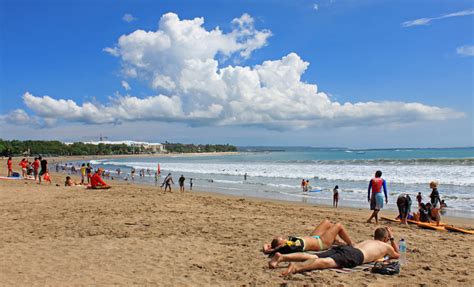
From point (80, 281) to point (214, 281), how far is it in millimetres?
1730

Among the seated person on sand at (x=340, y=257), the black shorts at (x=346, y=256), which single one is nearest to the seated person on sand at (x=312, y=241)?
the seated person on sand at (x=340, y=257)

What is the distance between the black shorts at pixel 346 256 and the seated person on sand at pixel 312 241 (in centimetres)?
43

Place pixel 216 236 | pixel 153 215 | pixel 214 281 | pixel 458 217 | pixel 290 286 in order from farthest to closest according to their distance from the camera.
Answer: pixel 458 217 < pixel 153 215 < pixel 216 236 < pixel 214 281 < pixel 290 286

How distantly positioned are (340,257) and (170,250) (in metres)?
2.92

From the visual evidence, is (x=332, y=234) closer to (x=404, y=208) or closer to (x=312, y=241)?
(x=312, y=241)

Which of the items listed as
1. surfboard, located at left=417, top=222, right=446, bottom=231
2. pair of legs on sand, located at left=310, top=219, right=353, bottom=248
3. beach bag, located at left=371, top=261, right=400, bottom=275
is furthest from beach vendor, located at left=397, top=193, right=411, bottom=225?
beach bag, located at left=371, top=261, right=400, bottom=275

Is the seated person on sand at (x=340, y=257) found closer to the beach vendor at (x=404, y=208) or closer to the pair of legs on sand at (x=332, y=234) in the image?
the pair of legs on sand at (x=332, y=234)

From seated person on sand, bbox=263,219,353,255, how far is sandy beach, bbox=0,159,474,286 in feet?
1.08

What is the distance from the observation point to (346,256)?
18.0 feet

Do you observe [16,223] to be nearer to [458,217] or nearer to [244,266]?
[244,266]

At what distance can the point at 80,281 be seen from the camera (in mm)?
5055

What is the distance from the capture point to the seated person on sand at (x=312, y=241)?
5867 mm

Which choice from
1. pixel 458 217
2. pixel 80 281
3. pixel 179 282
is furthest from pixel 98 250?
pixel 458 217

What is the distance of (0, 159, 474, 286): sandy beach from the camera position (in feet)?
16.9
